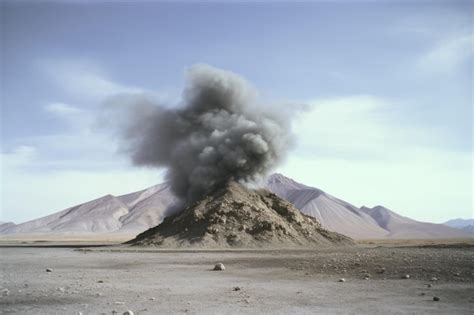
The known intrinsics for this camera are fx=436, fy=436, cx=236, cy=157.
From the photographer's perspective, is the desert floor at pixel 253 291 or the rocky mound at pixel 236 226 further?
the rocky mound at pixel 236 226

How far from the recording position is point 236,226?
209 ft

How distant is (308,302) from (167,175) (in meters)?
72.2

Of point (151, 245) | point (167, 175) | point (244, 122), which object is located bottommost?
point (151, 245)

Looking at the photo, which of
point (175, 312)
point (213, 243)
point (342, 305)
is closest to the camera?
point (175, 312)

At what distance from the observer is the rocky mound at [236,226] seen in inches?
2346

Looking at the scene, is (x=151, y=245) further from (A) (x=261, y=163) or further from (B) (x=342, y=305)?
(B) (x=342, y=305)

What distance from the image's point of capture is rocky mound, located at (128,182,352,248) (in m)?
59.6

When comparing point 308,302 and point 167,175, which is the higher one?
point 167,175

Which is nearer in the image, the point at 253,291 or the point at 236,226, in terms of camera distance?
the point at 253,291

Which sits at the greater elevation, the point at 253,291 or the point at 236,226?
the point at 236,226

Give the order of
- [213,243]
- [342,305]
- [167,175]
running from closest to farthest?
[342,305] < [213,243] < [167,175]

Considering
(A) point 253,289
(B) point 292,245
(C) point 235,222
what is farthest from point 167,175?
(A) point 253,289

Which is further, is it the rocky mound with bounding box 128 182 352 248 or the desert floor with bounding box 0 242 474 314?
the rocky mound with bounding box 128 182 352 248

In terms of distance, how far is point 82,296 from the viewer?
17.0 meters
